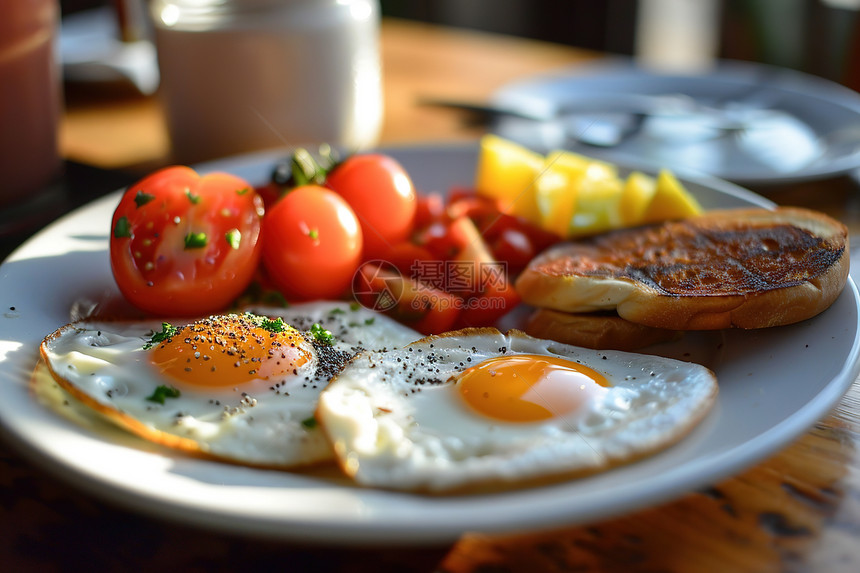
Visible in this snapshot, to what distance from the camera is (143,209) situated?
130cm

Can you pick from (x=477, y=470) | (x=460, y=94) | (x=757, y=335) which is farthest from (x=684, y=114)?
(x=477, y=470)

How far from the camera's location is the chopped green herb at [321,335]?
121cm

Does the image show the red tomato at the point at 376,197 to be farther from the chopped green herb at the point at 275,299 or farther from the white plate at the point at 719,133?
the white plate at the point at 719,133

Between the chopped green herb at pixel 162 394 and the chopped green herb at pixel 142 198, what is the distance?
1.36 feet

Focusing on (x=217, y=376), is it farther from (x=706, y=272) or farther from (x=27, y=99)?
(x=27, y=99)

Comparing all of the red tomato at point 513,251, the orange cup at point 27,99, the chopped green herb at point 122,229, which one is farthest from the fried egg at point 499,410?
the orange cup at point 27,99

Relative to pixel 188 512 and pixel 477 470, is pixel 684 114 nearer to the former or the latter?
pixel 477 470

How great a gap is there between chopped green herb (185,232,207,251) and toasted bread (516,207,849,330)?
1.91 ft

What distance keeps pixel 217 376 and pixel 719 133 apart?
1.59m

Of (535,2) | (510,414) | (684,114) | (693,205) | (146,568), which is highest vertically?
(535,2)

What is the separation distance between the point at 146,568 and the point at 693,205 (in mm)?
1231

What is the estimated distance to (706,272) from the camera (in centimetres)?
128

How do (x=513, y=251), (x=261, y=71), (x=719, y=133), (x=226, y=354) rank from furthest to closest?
(x=719, y=133), (x=261, y=71), (x=513, y=251), (x=226, y=354)

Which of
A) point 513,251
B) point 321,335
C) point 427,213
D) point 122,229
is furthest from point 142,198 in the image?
point 513,251
